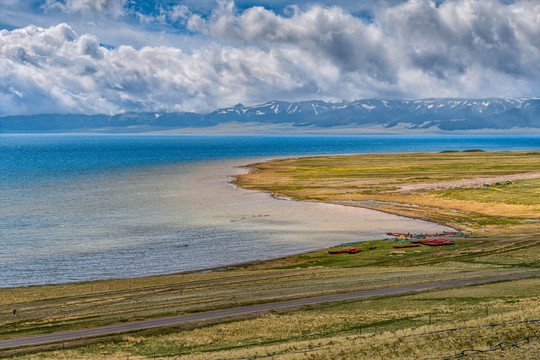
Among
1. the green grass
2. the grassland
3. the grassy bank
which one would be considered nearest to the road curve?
the grassland

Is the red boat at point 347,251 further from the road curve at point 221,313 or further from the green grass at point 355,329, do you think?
the green grass at point 355,329

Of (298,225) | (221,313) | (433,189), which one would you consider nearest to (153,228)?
(298,225)

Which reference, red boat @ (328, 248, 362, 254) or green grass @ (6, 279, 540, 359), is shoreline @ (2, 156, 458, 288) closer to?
red boat @ (328, 248, 362, 254)

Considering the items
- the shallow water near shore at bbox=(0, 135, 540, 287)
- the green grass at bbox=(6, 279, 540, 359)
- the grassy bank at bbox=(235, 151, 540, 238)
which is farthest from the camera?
the grassy bank at bbox=(235, 151, 540, 238)

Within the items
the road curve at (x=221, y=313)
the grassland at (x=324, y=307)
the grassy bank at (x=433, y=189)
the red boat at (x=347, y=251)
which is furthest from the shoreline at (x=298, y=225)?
the road curve at (x=221, y=313)

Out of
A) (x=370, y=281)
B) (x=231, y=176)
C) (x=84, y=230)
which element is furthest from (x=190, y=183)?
(x=370, y=281)

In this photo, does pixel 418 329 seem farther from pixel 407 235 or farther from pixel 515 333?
pixel 407 235
